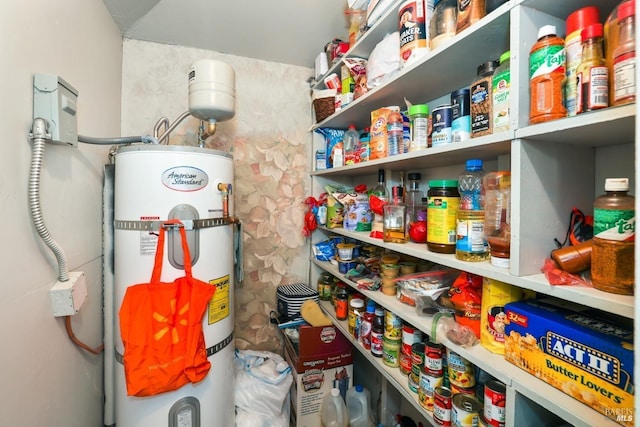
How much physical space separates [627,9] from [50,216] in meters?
1.43

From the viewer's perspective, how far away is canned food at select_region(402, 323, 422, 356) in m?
0.98

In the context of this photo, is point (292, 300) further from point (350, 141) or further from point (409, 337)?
point (350, 141)

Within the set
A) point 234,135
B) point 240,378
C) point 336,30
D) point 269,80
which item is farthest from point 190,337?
point 336,30

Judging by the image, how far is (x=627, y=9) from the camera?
0.46m

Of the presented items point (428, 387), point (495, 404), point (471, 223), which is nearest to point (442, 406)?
point (428, 387)

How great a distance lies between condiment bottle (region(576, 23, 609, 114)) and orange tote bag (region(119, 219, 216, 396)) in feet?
3.70

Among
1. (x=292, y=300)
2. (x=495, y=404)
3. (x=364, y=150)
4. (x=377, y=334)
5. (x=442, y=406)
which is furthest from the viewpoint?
(x=292, y=300)

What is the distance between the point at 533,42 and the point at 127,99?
173cm

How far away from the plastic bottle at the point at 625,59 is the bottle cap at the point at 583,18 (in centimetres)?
5

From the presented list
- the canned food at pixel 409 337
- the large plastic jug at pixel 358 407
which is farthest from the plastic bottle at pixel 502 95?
the large plastic jug at pixel 358 407

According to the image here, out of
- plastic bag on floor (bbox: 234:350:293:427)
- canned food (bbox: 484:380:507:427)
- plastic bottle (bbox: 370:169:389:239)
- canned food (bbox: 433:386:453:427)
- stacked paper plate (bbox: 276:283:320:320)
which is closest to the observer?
canned food (bbox: 484:380:507:427)

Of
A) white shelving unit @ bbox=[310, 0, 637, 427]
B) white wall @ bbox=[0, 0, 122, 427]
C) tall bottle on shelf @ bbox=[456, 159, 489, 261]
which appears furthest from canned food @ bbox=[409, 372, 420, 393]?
white wall @ bbox=[0, 0, 122, 427]

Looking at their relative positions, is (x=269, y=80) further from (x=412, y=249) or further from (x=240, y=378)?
(x=240, y=378)

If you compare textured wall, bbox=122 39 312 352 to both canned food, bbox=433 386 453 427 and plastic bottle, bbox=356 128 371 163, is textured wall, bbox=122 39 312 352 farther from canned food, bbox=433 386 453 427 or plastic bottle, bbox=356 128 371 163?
canned food, bbox=433 386 453 427
